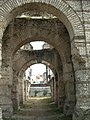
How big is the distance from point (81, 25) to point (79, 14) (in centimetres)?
36

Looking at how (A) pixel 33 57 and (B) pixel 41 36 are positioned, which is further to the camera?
(A) pixel 33 57

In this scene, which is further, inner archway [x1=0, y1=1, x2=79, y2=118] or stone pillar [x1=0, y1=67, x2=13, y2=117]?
inner archway [x1=0, y1=1, x2=79, y2=118]

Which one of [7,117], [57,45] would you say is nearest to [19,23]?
[57,45]

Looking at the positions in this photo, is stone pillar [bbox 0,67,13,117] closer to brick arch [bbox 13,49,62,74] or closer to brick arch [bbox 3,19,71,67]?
brick arch [bbox 3,19,71,67]

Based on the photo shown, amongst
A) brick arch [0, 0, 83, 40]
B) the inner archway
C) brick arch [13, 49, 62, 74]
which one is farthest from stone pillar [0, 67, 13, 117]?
brick arch [13, 49, 62, 74]

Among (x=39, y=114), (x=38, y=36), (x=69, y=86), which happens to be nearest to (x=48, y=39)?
(x=38, y=36)

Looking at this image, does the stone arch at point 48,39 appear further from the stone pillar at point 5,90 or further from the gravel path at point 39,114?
the gravel path at point 39,114

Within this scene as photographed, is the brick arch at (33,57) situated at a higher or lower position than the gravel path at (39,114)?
higher

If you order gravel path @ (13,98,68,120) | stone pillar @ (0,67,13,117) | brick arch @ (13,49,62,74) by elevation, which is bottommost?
gravel path @ (13,98,68,120)

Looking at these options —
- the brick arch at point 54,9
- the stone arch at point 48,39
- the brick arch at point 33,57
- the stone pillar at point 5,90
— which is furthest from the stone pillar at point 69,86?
the brick arch at point 33,57

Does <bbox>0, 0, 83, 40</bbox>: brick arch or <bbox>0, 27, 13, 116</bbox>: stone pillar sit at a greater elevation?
<bbox>0, 0, 83, 40</bbox>: brick arch

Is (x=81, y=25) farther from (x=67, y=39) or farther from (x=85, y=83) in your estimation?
(x=67, y=39)

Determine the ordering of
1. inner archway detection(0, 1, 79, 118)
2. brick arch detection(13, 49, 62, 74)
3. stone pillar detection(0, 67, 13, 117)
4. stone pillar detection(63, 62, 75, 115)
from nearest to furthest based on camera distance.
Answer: stone pillar detection(0, 67, 13, 117), stone pillar detection(63, 62, 75, 115), inner archway detection(0, 1, 79, 118), brick arch detection(13, 49, 62, 74)

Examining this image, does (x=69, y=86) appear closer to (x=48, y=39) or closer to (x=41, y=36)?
(x=48, y=39)
